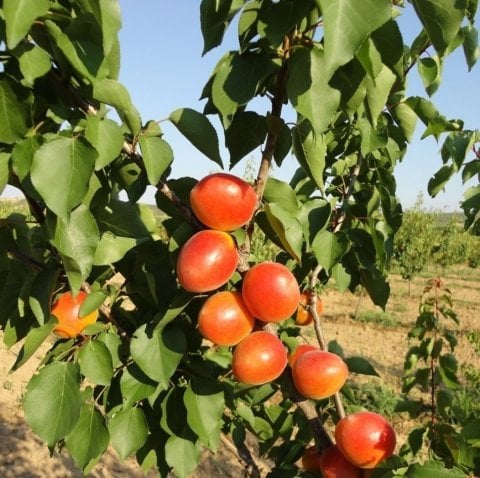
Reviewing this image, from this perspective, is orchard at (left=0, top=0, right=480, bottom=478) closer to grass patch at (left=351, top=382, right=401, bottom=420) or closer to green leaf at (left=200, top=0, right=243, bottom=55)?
green leaf at (left=200, top=0, right=243, bottom=55)

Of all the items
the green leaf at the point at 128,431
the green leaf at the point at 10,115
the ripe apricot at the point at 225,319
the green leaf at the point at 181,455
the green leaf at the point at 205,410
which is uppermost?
the green leaf at the point at 10,115

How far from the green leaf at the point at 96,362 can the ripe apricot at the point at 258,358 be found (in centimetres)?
24

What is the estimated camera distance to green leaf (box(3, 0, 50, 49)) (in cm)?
56

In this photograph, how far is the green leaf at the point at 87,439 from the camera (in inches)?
39.8

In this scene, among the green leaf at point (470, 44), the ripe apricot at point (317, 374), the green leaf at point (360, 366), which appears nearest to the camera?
the ripe apricot at point (317, 374)

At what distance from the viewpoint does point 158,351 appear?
931 mm

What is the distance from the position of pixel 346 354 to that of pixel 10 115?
272 inches

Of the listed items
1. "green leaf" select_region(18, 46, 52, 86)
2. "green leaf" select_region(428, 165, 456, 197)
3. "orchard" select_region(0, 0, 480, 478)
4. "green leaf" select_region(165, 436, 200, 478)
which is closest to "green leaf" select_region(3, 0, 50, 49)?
"orchard" select_region(0, 0, 480, 478)

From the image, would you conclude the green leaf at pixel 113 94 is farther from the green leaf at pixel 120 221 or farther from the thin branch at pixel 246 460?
the thin branch at pixel 246 460

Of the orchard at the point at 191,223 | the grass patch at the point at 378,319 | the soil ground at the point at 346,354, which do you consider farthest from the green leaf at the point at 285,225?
the grass patch at the point at 378,319

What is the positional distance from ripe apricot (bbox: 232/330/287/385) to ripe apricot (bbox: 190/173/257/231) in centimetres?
21

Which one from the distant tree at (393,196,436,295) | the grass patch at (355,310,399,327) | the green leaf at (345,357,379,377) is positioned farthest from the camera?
the distant tree at (393,196,436,295)

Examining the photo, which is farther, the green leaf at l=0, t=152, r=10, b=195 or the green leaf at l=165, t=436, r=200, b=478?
the green leaf at l=165, t=436, r=200, b=478

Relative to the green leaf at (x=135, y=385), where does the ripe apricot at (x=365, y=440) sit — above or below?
below
